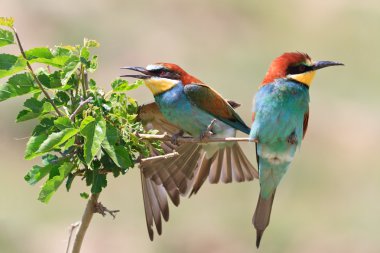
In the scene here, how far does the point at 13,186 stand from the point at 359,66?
360 cm

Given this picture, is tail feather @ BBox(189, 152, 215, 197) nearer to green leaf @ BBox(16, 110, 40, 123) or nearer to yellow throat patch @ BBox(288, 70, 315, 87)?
yellow throat patch @ BBox(288, 70, 315, 87)

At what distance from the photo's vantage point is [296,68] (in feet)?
9.68

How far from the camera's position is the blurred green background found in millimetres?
6105

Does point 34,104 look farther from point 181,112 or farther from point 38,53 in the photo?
point 181,112

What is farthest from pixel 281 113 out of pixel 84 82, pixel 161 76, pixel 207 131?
pixel 84 82

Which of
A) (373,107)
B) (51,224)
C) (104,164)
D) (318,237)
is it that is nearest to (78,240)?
(104,164)

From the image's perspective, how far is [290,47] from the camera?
9.22 meters

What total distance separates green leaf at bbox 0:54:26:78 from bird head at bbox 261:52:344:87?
42.7 inches

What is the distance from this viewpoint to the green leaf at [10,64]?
2055 millimetres

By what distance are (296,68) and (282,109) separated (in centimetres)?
13

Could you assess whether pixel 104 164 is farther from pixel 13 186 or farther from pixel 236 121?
pixel 13 186

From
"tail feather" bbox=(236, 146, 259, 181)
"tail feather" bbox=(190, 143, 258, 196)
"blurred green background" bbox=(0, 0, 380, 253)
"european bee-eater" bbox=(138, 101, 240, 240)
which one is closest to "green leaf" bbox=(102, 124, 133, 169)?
"european bee-eater" bbox=(138, 101, 240, 240)

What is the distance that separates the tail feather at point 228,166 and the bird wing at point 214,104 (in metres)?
0.10

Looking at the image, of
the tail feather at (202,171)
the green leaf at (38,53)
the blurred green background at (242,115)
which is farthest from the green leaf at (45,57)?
the blurred green background at (242,115)
